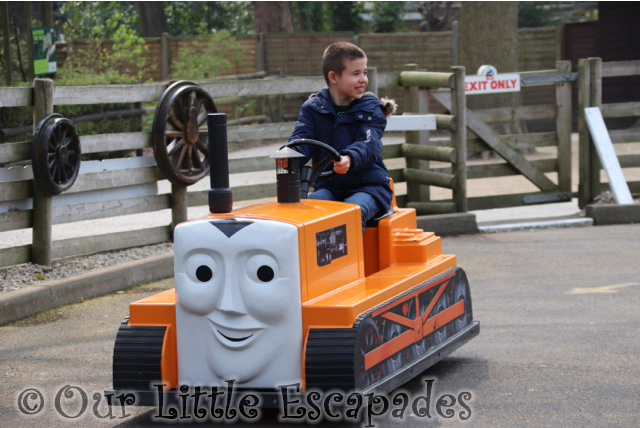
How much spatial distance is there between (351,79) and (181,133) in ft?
12.7

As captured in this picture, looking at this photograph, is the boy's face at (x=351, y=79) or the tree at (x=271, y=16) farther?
the tree at (x=271, y=16)

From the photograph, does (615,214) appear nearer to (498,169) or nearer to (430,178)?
(498,169)

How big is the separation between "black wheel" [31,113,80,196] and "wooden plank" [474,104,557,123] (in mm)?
4580

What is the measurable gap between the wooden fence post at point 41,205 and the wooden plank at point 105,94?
0.18 metres

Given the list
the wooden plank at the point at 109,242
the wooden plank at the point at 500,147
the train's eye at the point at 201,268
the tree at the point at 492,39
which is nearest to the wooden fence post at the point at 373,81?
the wooden plank at the point at 500,147

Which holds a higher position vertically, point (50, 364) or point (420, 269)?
point (420, 269)

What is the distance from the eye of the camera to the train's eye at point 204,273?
4.71 meters

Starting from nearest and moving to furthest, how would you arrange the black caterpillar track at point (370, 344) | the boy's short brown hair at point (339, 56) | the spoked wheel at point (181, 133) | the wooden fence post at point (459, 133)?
the black caterpillar track at point (370, 344)
the boy's short brown hair at point (339, 56)
the spoked wheel at point (181, 133)
the wooden fence post at point (459, 133)

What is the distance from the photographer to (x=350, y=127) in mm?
5852

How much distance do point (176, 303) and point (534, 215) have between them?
7.27 m

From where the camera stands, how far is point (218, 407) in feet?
15.8

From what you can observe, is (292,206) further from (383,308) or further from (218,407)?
(218,407)

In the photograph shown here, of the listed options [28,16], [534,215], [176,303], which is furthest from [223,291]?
[28,16]

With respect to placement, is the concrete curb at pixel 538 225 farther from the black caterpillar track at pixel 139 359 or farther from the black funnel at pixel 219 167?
the black caterpillar track at pixel 139 359
